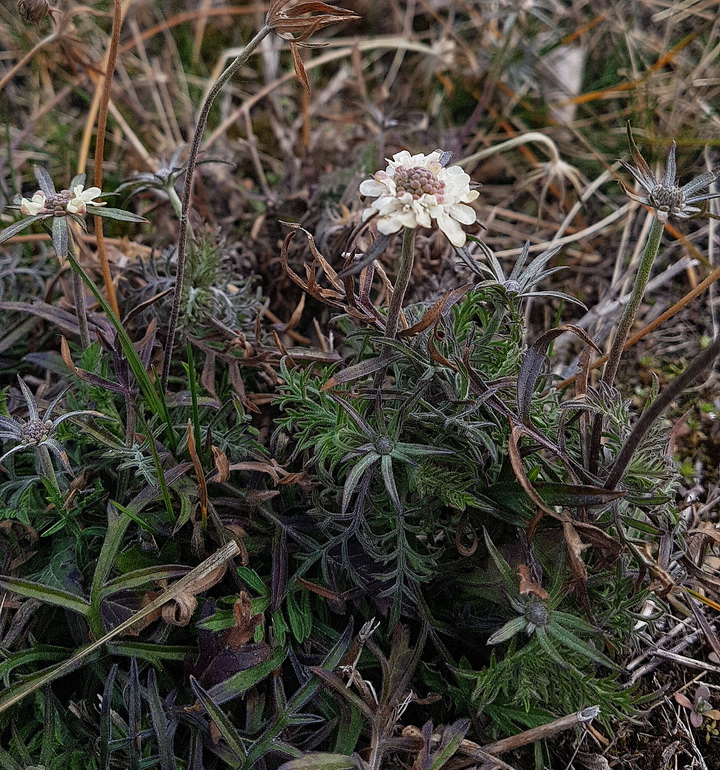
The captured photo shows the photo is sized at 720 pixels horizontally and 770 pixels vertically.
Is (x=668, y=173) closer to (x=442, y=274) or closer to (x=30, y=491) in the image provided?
(x=442, y=274)

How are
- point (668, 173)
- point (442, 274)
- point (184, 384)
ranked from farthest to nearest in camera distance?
point (442, 274) → point (184, 384) → point (668, 173)

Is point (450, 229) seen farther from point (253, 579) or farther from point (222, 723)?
point (222, 723)

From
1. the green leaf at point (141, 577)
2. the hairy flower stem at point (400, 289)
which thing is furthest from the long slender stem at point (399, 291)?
the green leaf at point (141, 577)

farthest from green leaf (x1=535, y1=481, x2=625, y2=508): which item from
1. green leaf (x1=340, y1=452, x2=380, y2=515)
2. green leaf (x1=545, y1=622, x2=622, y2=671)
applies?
green leaf (x1=340, y1=452, x2=380, y2=515)

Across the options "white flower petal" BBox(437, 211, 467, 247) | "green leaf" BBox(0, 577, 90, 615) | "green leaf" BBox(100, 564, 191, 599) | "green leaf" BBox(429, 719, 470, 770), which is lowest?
"green leaf" BBox(429, 719, 470, 770)

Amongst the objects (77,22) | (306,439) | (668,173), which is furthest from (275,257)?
(77,22)

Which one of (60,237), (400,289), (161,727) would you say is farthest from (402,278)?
(161,727)

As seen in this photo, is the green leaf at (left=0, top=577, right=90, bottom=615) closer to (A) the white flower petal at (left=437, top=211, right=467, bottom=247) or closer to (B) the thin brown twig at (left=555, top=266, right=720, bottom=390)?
(A) the white flower petal at (left=437, top=211, right=467, bottom=247)

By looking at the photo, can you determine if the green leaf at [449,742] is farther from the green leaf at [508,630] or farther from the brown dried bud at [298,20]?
the brown dried bud at [298,20]
